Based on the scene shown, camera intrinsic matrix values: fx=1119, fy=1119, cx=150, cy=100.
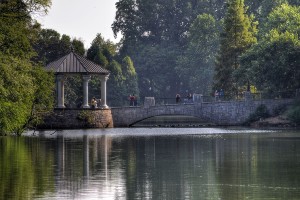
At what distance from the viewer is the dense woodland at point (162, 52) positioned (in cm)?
6469

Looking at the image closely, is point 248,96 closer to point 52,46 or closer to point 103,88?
point 103,88

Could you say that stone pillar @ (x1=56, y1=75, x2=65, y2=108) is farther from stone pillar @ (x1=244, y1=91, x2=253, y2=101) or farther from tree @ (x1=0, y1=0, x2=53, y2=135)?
tree @ (x1=0, y1=0, x2=53, y2=135)

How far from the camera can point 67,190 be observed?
3369cm

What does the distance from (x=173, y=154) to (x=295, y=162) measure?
8121mm

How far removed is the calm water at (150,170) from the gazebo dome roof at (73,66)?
99.1ft

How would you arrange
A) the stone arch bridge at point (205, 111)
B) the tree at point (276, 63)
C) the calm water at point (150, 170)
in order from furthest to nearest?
the tree at point (276, 63)
the stone arch bridge at point (205, 111)
the calm water at point (150, 170)

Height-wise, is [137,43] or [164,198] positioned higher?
[137,43]

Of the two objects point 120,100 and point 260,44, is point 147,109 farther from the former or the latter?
point 120,100

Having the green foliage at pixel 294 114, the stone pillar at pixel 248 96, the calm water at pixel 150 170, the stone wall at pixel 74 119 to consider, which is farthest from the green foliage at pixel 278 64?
the calm water at pixel 150 170

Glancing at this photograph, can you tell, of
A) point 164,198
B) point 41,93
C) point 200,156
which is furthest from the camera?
point 41,93

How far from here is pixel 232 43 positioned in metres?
115

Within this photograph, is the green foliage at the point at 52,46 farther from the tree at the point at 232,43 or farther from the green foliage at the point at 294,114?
the green foliage at the point at 294,114

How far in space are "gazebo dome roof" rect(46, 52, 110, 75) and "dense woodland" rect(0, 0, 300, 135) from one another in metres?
5.76

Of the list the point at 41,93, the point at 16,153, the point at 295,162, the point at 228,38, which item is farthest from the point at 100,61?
the point at 295,162
